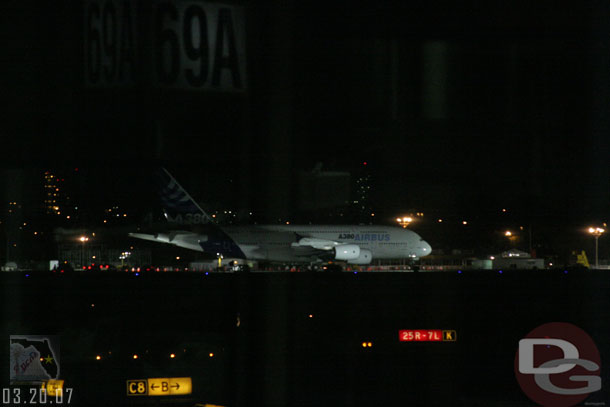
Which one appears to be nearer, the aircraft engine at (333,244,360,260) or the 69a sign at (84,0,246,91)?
the 69a sign at (84,0,246,91)

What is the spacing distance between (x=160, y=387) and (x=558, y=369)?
14.8ft

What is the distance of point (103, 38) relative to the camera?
4.98 metres

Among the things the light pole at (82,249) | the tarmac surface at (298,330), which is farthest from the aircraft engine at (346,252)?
the tarmac surface at (298,330)

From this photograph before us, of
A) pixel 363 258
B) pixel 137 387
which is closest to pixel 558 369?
pixel 137 387

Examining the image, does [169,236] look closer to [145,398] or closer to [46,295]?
[46,295]

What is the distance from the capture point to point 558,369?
6.69 meters

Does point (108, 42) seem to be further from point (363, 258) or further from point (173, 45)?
point (363, 258)

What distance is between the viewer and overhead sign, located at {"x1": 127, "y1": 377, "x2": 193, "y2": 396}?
22.5 feet

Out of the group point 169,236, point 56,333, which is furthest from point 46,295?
point 169,236

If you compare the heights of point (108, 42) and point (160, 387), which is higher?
point (108, 42)

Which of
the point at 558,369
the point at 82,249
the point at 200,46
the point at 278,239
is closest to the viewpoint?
the point at 200,46

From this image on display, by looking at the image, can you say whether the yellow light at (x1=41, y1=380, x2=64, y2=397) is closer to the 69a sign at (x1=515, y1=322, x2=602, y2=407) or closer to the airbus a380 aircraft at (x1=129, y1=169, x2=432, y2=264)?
the 69a sign at (x1=515, y1=322, x2=602, y2=407)

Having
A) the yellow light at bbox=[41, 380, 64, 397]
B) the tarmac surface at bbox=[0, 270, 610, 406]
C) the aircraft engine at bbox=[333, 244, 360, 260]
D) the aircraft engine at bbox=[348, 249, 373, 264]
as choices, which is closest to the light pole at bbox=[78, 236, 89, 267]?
the aircraft engine at bbox=[333, 244, 360, 260]

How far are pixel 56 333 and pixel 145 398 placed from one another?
2.36m
